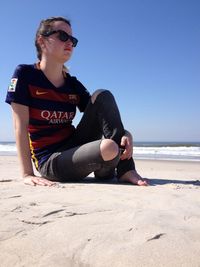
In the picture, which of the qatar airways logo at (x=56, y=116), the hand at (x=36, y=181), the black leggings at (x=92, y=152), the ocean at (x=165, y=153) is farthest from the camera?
the ocean at (x=165, y=153)

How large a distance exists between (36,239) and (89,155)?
4.84 ft

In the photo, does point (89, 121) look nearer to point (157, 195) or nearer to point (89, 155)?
point (89, 155)

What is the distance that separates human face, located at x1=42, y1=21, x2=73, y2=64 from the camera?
10.2 feet

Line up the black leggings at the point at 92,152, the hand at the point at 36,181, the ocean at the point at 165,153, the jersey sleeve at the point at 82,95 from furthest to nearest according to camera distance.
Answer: the ocean at the point at 165,153 → the jersey sleeve at the point at 82,95 → the black leggings at the point at 92,152 → the hand at the point at 36,181

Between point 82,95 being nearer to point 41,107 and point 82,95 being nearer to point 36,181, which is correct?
point 41,107

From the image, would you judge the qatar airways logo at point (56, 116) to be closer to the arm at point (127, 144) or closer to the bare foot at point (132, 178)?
the arm at point (127, 144)

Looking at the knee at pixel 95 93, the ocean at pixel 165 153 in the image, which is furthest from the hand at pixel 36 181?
the ocean at pixel 165 153

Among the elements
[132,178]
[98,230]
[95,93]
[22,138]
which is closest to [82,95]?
[95,93]

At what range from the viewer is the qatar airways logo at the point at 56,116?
3.02m

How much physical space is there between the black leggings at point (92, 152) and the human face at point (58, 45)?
579 millimetres

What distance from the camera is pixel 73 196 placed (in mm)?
2078

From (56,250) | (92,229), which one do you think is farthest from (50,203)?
(56,250)

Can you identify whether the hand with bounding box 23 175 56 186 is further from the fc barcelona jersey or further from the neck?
the neck

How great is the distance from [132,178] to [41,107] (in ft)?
3.46
